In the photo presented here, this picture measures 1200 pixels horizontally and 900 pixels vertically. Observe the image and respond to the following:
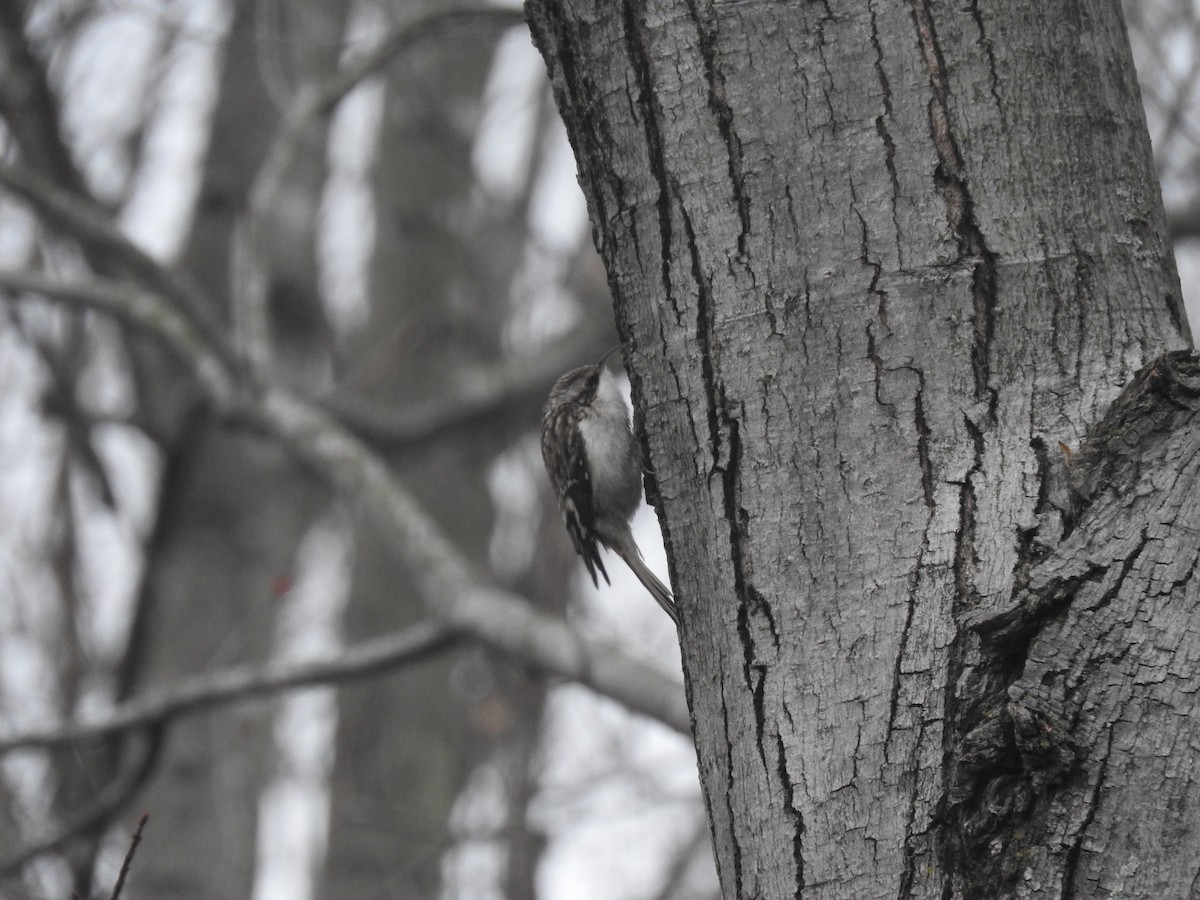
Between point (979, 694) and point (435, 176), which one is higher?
point (435, 176)

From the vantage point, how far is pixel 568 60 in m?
1.67

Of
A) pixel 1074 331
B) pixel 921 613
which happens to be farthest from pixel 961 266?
pixel 921 613

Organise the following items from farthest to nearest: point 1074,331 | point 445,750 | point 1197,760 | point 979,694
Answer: point 445,750
point 1074,331
point 979,694
point 1197,760

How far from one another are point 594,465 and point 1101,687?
9.38 feet

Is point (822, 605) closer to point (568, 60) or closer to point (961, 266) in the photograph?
point (961, 266)

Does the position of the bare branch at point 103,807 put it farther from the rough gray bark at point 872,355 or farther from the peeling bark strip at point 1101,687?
the peeling bark strip at point 1101,687

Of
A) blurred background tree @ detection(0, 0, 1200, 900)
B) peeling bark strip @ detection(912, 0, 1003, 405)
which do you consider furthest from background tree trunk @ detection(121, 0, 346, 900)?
peeling bark strip @ detection(912, 0, 1003, 405)

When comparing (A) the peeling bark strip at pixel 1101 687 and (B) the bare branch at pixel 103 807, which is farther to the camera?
(B) the bare branch at pixel 103 807

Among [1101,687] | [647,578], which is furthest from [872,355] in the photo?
[647,578]

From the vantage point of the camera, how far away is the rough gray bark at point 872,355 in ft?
4.78

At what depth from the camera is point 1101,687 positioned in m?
1.35

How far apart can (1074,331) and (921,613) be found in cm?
39

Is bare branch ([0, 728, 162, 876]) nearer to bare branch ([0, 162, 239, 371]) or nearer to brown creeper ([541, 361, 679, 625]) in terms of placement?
bare branch ([0, 162, 239, 371])

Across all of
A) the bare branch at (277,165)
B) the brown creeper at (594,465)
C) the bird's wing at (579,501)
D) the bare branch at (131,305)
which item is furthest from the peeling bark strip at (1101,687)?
the bare branch at (131,305)
